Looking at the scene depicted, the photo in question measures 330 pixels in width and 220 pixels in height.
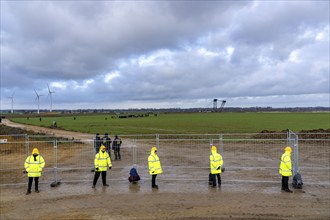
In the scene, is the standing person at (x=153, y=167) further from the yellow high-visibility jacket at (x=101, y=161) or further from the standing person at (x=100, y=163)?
the yellow high-visibility jacket at (x=101, y=161)

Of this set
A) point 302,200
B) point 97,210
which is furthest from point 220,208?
point 97,210

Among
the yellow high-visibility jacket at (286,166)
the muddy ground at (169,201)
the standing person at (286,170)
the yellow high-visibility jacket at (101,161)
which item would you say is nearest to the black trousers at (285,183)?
the standing person at (286,170)

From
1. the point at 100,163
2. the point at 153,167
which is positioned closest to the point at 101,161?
the point at 100,163

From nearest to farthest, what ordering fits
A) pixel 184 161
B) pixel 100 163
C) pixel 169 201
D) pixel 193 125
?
pixel 169 201
pixel 100 163
pixel 184 161
pixel 193 125

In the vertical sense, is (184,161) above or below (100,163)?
below

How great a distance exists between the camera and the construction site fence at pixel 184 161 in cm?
1512

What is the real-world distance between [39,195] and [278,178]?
9.53m

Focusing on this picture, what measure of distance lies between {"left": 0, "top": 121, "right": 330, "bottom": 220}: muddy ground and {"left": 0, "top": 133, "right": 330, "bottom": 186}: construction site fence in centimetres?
117

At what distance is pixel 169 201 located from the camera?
11.4m

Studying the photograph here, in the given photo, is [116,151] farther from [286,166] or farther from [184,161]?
[286,166]

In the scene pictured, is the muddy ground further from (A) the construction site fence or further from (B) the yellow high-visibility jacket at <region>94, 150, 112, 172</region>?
(A) the construction site fence

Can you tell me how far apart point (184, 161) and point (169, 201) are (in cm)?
822

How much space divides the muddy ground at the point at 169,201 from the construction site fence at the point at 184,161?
117cm

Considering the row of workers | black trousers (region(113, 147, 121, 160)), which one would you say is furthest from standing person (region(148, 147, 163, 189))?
black trousers (region(113, 147, 121, 160))
